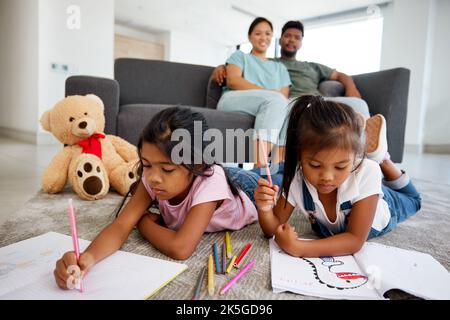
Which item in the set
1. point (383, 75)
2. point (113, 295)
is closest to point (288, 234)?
point (113, 295)

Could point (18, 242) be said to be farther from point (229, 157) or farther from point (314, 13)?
point (314, 13)

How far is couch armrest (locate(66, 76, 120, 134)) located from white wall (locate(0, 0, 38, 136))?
90.3 inches

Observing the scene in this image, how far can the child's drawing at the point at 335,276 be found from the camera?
56 centimetres

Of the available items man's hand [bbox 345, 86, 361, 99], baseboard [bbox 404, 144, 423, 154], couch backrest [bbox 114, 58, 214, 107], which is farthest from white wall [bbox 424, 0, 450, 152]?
couch backrest [bbox 114, 58, 214, 107]

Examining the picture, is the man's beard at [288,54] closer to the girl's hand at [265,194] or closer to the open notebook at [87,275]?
the girl's hand at [265,194]

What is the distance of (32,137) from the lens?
3.47m

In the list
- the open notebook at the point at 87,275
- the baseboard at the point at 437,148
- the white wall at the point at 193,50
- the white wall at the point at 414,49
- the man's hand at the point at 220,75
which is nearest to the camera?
the open notebook at the point at 87,275

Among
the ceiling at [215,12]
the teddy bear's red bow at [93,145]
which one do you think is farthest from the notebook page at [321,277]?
the ceiling at [215,12]

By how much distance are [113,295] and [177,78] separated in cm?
169

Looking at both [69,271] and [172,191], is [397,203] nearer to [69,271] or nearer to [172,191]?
[172,191]

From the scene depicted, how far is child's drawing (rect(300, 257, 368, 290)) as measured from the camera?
56 centimetres

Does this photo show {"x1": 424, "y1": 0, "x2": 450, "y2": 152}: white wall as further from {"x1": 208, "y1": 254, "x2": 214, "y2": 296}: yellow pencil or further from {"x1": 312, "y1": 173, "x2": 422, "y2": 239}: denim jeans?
{"x1": 208, "y1": 254, "x2": 214, "y2": 296}: yellow pencil

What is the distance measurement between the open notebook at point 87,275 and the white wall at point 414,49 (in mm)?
4235

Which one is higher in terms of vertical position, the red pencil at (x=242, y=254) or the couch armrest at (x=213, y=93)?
the couch armrest at (x=213, y=93)
